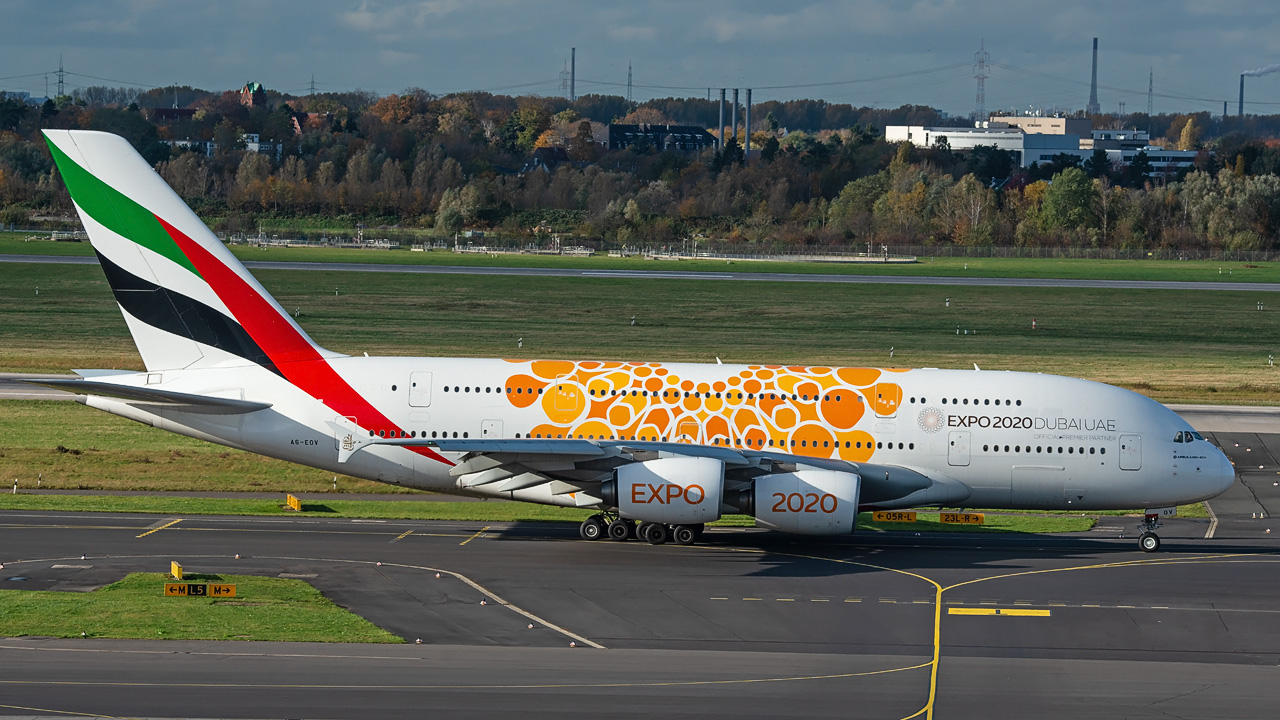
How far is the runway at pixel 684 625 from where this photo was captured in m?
22.3

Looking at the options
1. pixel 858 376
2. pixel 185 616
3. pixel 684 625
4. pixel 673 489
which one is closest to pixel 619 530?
pixel 673 489

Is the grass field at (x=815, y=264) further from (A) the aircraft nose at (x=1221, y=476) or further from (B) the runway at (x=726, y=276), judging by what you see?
(A) the aircraft nose at (x=1221, y=476)

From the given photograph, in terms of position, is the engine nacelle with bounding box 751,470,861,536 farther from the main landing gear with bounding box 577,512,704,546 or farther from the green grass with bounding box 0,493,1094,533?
the green grass with bounding box 0,493,1094,533

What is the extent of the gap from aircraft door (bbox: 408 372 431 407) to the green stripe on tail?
24.1 ft

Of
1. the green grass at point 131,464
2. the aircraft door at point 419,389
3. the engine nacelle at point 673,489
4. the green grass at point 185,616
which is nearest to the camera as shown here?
the green grass at point 185,616

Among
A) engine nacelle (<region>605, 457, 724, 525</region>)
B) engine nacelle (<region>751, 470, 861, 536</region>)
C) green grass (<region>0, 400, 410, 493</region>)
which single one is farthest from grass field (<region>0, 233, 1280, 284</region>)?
engine nacelle (<region>605, 457, 724, 525</region>)

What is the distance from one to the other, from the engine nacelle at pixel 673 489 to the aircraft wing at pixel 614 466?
633mm

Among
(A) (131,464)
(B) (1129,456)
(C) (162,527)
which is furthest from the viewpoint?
(A) (131,464)

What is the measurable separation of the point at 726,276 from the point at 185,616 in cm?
10357

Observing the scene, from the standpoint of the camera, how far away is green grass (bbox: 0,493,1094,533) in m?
38.1

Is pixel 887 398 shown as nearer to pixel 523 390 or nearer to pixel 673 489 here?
pixel 673 489

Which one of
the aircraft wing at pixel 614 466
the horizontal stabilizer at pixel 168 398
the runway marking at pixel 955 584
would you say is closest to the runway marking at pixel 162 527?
the horizontal stabilizer at pixel 168 398

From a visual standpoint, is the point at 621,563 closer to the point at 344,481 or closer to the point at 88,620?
the point at 88,620

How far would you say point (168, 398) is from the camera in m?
34.2
